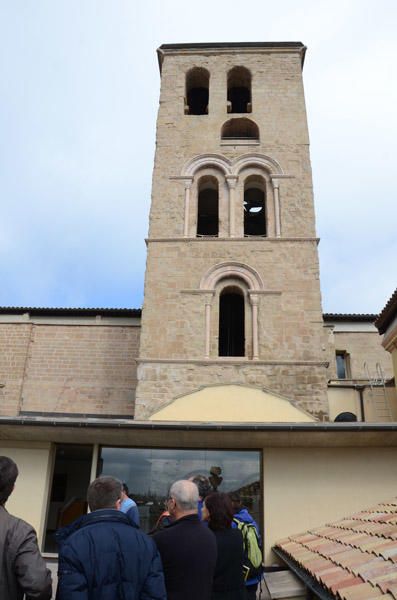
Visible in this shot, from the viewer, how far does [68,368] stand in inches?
845

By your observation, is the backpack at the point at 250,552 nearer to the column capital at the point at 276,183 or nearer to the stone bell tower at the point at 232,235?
the stone bell tower at the point at 232,235

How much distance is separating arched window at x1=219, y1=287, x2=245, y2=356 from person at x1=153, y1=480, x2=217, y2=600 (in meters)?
15.1

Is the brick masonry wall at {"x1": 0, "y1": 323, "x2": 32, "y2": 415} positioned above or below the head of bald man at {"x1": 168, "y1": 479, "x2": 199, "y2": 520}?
above

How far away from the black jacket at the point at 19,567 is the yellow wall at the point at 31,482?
6.06 m

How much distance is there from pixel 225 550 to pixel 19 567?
1585 millimetres

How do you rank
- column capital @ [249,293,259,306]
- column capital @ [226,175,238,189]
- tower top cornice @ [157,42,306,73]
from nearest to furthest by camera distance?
column capital @ [249,293,259,306]
column capital @ [226,175,238,189]
tower top cornice @ [157,42,306,73]

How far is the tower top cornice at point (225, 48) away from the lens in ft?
76.6

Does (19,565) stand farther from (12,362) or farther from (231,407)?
(12,362)

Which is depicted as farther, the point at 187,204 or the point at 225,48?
the point at 225,48

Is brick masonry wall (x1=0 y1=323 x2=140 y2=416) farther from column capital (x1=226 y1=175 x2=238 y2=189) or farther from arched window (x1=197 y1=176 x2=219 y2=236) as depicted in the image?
column capital (x1=226 y1=175 x2=238 y2=189)

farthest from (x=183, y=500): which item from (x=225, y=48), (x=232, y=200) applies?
A: (x=225, y=48)

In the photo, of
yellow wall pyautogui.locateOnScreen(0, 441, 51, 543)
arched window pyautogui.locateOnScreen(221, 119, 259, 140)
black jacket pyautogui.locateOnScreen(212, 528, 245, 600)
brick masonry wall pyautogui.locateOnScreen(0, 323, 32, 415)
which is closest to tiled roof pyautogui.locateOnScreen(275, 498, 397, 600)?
black jacket pyautogui.locateOnScreen(212, 528, 245, 600)

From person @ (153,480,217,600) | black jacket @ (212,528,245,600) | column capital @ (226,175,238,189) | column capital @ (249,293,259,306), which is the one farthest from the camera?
column capital @ (226,175,238,189)

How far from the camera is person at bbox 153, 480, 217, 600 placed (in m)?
3.50
